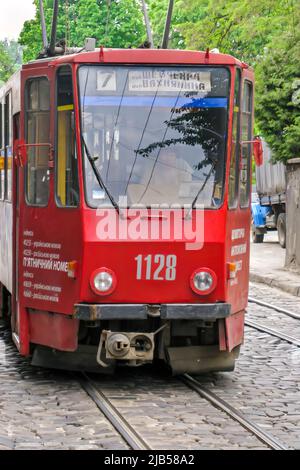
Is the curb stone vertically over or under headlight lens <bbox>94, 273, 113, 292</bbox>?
under

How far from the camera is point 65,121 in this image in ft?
37.2

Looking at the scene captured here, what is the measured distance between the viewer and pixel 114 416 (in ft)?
32.5

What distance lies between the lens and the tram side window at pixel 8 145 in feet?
44.5

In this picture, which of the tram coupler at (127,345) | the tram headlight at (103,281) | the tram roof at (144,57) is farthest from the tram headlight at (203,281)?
the tram roof at (144,57)

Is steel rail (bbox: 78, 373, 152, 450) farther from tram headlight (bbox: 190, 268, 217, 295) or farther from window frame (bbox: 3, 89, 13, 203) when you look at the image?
window frame (bbox: 3, 89, 13, 203)

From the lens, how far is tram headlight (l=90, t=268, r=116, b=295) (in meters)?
11.0

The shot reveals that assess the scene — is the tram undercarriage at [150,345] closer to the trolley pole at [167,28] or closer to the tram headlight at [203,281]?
the tram headlight at [203,281]

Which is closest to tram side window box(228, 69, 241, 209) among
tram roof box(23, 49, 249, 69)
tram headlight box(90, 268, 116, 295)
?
tram roof box(23, 49, 249, 69)

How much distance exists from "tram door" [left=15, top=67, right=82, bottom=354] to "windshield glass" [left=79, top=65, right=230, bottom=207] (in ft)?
0.66

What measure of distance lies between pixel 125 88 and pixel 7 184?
10.3 feet

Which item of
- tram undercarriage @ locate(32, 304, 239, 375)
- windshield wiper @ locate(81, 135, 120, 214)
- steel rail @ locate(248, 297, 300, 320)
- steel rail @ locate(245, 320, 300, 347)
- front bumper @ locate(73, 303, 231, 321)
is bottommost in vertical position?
steel rail @ locate(248, 297, 300, 320)

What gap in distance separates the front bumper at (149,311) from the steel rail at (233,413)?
2.31ft

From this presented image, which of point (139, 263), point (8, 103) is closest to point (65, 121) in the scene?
point (139, 263)

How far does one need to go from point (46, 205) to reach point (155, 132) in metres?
1.23
